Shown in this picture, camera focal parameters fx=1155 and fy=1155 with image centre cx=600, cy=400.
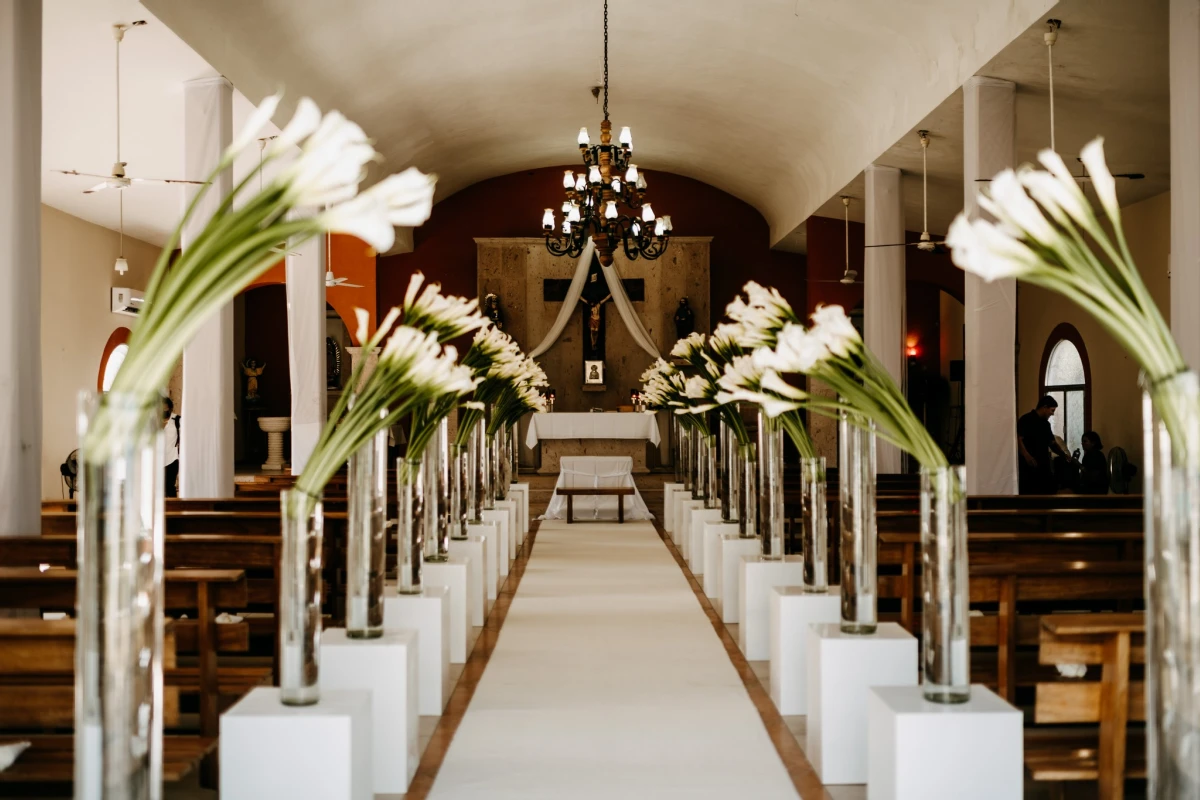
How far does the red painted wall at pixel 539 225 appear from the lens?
16.6 metres

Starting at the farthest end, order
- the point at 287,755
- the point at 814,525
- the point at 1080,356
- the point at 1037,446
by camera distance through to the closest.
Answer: the point at 1080,356 → the point at 1037,446 → the point at 814,525 → the point at 287,755

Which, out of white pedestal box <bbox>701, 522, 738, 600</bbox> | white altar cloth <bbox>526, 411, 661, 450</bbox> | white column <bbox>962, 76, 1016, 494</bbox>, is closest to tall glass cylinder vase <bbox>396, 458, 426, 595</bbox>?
white pedestal box <bbox>701, 522, 738, 600</bbox>

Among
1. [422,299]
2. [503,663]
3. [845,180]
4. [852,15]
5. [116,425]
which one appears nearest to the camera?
[116,425]

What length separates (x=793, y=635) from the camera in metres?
4.29

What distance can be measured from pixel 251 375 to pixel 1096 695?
57.6 ft

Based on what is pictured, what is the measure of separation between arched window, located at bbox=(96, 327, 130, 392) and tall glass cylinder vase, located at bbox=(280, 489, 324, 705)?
11552 mm

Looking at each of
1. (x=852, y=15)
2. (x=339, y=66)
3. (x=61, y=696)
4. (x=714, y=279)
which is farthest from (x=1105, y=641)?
(x=714, y=279)

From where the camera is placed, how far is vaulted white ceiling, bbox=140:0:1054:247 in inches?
322

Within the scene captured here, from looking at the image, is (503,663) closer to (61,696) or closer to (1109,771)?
(61,696)

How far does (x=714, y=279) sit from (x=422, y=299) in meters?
13.4

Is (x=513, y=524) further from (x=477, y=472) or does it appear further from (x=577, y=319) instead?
(x=577, y=319)

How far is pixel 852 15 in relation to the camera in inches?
348

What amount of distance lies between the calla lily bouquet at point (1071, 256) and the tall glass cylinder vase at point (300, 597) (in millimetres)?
1719

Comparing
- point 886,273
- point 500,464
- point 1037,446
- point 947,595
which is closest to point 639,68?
point 886,273
